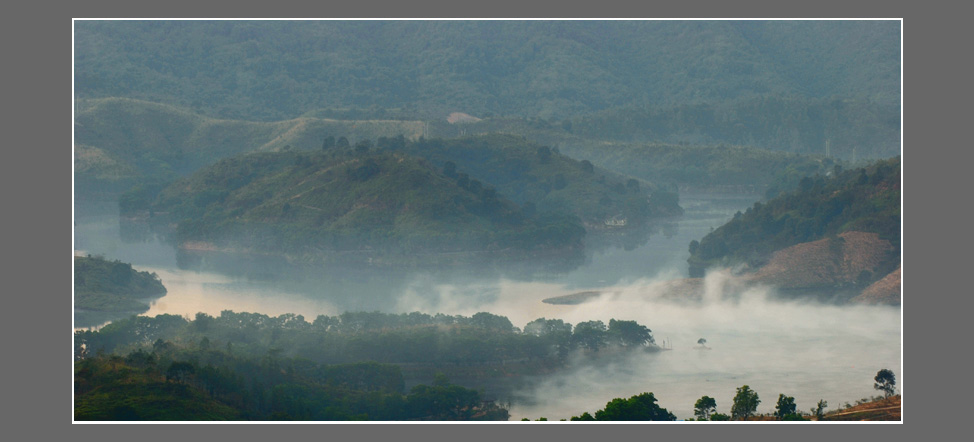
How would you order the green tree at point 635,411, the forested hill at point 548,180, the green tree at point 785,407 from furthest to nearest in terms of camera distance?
the forested hill at point 548,180 → the green tree at point 785,407 → the green tree at point 635,411

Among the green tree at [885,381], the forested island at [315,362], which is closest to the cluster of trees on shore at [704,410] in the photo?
the green tree at [885,381]

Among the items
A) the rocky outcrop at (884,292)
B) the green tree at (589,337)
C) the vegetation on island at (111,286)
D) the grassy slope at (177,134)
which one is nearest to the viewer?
the green tree at (589,337)

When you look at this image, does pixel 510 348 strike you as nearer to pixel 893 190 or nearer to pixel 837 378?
pixel 837 378

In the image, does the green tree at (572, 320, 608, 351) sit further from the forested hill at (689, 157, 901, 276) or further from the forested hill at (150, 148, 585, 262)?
the forested hill at (150, 148, 585, 262)

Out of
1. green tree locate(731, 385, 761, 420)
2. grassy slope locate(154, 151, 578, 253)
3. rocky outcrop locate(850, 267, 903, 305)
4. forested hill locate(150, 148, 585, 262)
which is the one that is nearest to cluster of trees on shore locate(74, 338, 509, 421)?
green tree locate(731, 385, 761, 420)

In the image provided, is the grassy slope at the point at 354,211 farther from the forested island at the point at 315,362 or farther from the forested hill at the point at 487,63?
the forested hill at the point at 487,63

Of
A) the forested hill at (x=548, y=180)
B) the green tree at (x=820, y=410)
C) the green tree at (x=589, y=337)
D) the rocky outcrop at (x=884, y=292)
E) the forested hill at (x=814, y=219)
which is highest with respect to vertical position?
the forested hill at (x=548, y=180)

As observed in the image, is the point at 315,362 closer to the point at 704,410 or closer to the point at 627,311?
the point at 704,410
